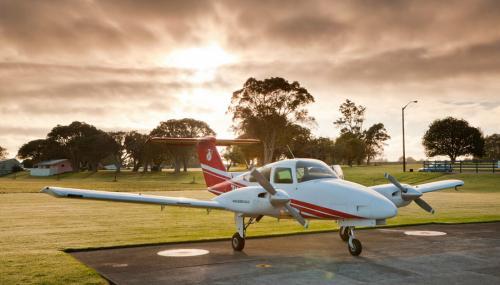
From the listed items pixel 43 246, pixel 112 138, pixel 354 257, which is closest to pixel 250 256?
pixel 354 257

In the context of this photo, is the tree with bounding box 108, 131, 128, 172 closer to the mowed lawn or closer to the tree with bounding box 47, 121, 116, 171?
the tree with bounding box 47, 121, 116, 171

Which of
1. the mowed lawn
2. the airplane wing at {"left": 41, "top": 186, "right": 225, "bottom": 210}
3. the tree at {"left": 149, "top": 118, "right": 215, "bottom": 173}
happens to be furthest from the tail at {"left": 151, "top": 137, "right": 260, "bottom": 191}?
the tree at {"left": 149, "top": 118, "right": 215, "bottom": 173}

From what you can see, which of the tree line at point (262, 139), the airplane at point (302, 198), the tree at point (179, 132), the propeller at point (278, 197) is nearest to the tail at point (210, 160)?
the airplane at point (302, 198)

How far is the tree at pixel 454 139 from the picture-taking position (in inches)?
4532

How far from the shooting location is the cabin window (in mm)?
14086

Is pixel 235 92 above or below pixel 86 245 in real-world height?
above

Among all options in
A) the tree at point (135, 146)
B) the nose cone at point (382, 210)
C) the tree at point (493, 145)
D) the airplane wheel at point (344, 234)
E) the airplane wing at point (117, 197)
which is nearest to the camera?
the nose cone at point (382, 210)

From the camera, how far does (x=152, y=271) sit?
1096 cm

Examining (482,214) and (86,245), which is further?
(482,214)

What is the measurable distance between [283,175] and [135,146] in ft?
370

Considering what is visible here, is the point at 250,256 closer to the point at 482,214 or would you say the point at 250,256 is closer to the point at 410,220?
the point at 410,220

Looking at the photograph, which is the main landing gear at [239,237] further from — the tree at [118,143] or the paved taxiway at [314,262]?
the tree at [118,143]

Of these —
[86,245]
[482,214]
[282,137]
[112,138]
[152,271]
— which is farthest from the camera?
[112,138]

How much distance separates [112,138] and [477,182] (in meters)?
101
